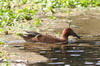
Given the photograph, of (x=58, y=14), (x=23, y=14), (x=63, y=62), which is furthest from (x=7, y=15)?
(x=63, y=62)

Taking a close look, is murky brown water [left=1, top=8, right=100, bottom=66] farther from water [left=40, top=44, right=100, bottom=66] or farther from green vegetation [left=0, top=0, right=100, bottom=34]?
green vegetation [left=0, top=0, right=100, bottom=34]

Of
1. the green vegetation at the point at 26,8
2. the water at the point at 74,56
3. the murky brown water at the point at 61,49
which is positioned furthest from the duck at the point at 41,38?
the green vegetation at the point at 26,8

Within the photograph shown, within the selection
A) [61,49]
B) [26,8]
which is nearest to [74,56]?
[61,49]

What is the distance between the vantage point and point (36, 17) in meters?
17.0

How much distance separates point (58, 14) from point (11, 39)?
213 inches

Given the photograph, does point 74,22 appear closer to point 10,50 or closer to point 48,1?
point 48,1

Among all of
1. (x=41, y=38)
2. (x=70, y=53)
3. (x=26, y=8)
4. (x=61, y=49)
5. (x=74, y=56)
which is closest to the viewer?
(x=74, y=56)

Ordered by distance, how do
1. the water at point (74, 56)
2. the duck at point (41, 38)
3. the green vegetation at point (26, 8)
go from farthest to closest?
the green vegetation at point (26, 8), the duck at point (41, 38), the water at point (74, 56)

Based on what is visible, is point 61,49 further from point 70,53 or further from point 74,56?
point 74,56

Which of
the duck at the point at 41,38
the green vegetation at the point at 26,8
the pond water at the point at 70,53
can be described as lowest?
the pond water at the point at 70,53

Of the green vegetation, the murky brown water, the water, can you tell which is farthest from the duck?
the green vegetation

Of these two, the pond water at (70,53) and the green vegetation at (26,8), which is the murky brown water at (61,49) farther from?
the green vegetation at (26,8)

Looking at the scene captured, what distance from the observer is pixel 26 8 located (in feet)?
58.9

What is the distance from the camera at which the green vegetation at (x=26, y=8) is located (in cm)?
1525
